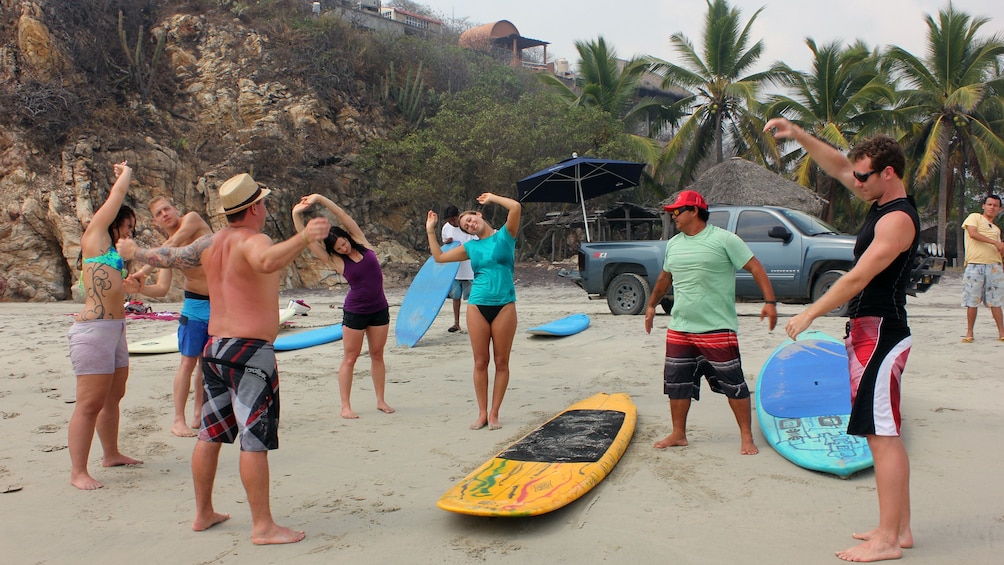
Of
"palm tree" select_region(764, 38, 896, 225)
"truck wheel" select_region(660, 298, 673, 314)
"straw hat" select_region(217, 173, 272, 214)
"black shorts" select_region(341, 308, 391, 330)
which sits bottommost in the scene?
"truck wheel" select_region(660, 298, 673, 314)

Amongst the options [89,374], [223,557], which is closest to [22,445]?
[89,374]

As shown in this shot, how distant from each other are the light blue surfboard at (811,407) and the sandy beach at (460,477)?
11 centimetres

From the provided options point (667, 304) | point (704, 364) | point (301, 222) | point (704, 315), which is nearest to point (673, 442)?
point (704, 364)

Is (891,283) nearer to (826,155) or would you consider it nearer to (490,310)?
→ (826,155)

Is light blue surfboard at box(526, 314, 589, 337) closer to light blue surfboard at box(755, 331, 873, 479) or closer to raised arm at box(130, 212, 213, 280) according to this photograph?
light blue surfboard at box(755, 331, 873, 479)

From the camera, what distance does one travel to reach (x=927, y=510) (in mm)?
3631

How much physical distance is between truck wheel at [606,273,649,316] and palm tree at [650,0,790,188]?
1639 centimetres

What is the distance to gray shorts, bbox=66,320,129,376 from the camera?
420 centimetres

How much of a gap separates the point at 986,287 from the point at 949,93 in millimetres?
21611

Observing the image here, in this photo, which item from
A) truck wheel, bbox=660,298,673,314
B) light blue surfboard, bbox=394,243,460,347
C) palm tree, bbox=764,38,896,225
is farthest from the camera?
palm tree, bbox=764,38,896,225

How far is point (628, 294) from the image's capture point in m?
12.4

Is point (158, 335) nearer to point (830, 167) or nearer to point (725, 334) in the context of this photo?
point (725, 334)

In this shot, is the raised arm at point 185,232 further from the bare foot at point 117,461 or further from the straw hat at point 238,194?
the straw hat at point 238,194

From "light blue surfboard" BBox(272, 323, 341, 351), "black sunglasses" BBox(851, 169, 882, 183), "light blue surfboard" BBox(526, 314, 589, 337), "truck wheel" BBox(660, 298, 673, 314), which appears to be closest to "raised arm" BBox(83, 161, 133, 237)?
"black sunglasses" BBox(851, 169, 882, 183)
